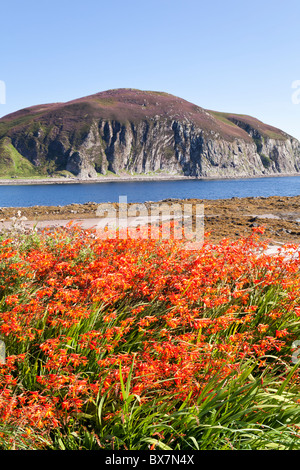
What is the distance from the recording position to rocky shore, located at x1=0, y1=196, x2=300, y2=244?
1416cm

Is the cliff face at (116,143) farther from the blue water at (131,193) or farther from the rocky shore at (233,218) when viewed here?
the rocky shore at (233,218)

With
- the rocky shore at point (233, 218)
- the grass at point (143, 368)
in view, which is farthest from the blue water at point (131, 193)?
the grass at point (143, 368)

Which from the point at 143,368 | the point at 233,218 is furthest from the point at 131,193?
the point at 143,368

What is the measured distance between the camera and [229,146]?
197625 mm

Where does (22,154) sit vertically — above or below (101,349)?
above

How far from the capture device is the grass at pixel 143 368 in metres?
2.64

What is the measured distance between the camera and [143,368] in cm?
291

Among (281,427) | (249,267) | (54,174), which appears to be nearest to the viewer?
(281,427)

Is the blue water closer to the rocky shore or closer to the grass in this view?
the rocky shore

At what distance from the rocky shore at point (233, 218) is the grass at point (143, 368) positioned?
27.1 feet
